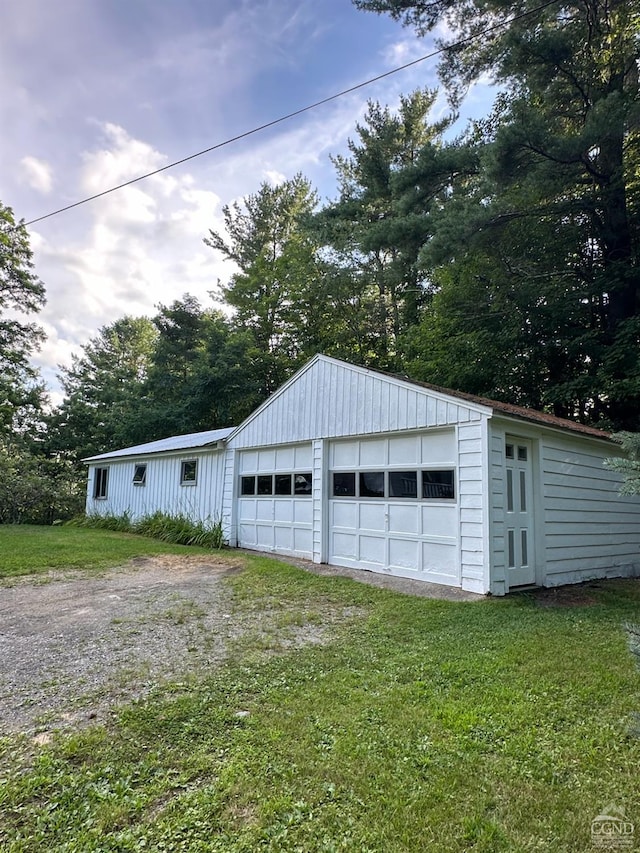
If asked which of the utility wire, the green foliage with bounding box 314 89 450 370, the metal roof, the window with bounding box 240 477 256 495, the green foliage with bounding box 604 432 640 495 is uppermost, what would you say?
the green foliage with bounding box 314 89 450 370

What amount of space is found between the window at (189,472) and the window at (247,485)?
201cm

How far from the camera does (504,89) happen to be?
11.9 m

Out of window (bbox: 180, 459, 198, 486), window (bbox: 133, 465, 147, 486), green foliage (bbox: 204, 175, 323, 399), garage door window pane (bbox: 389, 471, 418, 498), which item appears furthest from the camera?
green foliage (bbox: 204, 175, 323, 399)

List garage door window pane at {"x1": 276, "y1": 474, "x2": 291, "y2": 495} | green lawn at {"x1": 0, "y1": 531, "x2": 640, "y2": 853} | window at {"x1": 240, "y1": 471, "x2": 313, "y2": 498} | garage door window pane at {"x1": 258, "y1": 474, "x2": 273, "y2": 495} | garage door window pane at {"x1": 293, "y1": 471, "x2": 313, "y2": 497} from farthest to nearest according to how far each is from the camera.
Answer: garage door window pane at {"x1": 258, "y1": 474, "x2": 273, "y2": 495}, garage door window pane at {"x1": 276, "y1": 474, "x2": 291, "y2": 495}, window at {"x1": 240, "y1": 471, "x2": 313, "y2": 498}, garage door window pane at {"x1": 293, "y1": 471, "x2": 313, "y2": 497}, green lawn at {"x1": 0, "y1": 531, "x2": 640, "y2": 853}

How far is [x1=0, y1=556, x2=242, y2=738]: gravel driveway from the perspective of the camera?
3.16m

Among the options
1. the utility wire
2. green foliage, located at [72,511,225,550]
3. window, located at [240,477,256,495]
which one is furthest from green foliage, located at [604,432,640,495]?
green foliage, located at [72,511,225,550]

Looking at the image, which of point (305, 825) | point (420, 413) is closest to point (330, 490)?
point (420, 413)

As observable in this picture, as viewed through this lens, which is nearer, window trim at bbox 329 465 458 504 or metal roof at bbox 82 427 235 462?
window trim at bbox 329 465 458 504

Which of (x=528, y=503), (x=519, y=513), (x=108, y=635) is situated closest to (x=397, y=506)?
(x=519, y=513)

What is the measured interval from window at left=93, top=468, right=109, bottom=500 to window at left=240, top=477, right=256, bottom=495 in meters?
8.30

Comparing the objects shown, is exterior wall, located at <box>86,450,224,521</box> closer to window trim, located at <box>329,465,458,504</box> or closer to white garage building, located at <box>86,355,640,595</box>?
white garage building, located at <box>86,355,640,595</box>

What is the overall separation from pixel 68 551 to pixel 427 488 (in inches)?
289

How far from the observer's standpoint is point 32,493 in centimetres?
1719

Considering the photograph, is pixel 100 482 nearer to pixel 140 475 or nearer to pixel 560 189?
pixel 140 475
